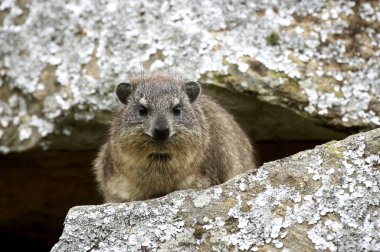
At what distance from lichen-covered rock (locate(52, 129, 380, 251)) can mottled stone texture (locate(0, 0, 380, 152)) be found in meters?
1.77

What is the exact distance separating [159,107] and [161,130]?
1.08ft

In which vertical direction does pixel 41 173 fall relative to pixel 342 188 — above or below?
below

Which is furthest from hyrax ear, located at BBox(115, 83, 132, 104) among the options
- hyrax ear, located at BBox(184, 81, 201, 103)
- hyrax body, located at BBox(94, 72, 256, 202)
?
hyrax ear, located at BBox(184, 81, 201, 103)

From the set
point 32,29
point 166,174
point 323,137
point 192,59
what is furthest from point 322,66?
point 32,29

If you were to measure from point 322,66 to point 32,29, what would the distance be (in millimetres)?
2800

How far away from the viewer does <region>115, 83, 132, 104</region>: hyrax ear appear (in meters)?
6.54

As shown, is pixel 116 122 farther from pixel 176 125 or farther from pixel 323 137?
A: pixel 323 137

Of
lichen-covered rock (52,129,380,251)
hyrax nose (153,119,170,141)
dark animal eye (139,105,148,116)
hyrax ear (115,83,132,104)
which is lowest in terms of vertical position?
lichen-covered rock (52,129,380,251)

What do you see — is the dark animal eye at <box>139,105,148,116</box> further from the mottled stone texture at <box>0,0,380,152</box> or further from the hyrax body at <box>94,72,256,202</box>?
the mottled stone texture at <box>0,0,380,152</box>

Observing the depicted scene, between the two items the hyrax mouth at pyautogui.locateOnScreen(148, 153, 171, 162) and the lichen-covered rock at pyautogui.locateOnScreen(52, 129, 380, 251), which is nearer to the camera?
the lichen-covered rock at pyautogui.locateOnScreen(52, 129, 380, 251)

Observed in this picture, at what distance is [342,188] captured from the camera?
4.88 metres

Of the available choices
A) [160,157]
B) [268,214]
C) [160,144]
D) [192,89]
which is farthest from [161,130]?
[268,214]

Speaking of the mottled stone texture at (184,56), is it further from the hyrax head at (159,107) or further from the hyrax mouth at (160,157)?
the hyrax mouth at (160,157)

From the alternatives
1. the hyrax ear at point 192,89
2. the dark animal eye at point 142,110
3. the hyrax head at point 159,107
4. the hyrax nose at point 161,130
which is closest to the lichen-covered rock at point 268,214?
the hyrax nose at point 161,130
